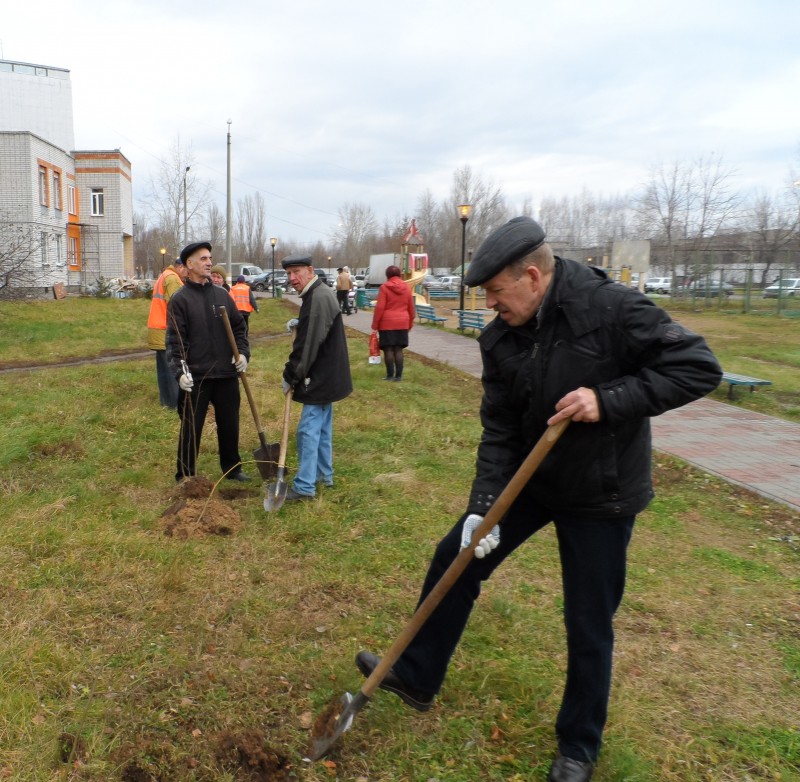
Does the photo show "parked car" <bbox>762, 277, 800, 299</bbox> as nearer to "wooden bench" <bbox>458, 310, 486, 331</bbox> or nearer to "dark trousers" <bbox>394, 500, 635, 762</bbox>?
"wooden bench" <bbox>458, 310, 486, 331</bbox>

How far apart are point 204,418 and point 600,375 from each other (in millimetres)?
3927

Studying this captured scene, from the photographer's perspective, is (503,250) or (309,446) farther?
(309,446)

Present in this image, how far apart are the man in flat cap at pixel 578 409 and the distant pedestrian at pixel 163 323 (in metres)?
5.25

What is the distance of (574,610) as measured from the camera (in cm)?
235

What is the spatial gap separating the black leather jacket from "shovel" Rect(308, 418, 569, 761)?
96 mm

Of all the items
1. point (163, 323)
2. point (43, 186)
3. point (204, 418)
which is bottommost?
point (204, 418)

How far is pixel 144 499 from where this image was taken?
527cm

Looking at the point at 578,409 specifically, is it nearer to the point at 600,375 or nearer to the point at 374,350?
the point at 600,375

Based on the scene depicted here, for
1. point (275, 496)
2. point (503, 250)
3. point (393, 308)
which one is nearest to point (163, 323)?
point (275, 496)

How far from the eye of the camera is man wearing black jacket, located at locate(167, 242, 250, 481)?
5.19 meters

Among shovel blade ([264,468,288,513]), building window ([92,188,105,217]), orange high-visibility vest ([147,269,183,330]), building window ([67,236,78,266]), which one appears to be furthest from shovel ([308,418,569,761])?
building window ([92,188,105,217])

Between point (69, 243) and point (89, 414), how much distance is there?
35397mm

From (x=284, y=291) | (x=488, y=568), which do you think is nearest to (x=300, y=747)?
(x=488, y=568)

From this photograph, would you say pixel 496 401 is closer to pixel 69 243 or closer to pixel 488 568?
pixel 488 568
